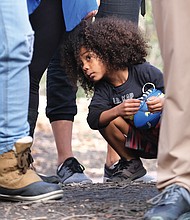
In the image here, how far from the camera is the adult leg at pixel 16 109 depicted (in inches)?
134

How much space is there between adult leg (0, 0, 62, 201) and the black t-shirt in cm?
128

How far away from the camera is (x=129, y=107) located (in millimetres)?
4648

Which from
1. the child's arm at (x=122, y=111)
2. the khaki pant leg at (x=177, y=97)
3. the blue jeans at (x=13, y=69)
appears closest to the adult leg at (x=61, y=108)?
the child's arm at (x=122, y=111)

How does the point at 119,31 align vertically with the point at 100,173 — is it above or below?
above

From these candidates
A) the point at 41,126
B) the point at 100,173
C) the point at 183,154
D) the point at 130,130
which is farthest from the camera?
the point at 41,126

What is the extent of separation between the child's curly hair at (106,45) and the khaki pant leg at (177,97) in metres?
1.89

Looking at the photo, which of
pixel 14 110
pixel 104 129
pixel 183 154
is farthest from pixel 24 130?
pixel 104 129

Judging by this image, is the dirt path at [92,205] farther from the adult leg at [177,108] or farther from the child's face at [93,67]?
the child's face at [93,67]

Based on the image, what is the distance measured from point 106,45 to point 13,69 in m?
1.61

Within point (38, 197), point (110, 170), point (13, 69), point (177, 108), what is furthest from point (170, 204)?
point (110, 170)

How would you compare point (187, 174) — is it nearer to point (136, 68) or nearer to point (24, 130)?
point (24, 130)

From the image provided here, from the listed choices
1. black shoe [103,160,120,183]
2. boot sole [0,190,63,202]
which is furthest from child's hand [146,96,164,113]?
boot sole [0,190,63,202]

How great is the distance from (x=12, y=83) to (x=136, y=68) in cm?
164

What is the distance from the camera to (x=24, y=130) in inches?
139
